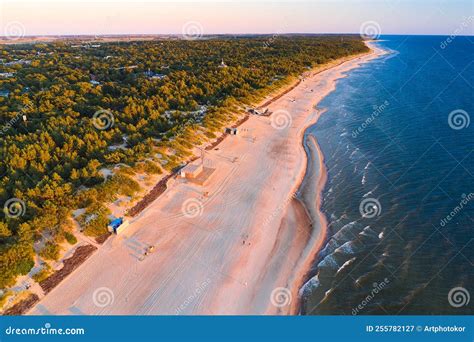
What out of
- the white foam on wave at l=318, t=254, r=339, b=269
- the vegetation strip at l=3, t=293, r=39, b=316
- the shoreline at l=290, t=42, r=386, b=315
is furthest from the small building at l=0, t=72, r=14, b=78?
the white foam on wave at l=318, t=254, r=339, b=269

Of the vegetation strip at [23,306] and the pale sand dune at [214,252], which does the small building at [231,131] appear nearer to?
the pale sand dune at [214,252]

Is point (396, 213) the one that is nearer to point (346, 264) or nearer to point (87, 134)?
point (346, 264)

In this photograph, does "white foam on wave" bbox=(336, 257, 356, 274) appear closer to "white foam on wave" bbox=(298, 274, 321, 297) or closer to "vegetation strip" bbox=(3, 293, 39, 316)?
"white foam on wave" bbox=(298, 274, 321, 297)

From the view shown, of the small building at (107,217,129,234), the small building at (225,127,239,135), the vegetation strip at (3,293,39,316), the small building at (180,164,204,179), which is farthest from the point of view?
the small building at (225,127,239,135)

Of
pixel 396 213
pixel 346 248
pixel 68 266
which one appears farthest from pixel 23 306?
pixel 396 213

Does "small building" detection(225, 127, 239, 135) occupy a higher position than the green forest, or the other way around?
the green forest

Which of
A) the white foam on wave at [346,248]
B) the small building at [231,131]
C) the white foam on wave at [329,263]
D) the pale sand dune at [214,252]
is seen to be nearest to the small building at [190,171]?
the pale sand dune at [214,252]
